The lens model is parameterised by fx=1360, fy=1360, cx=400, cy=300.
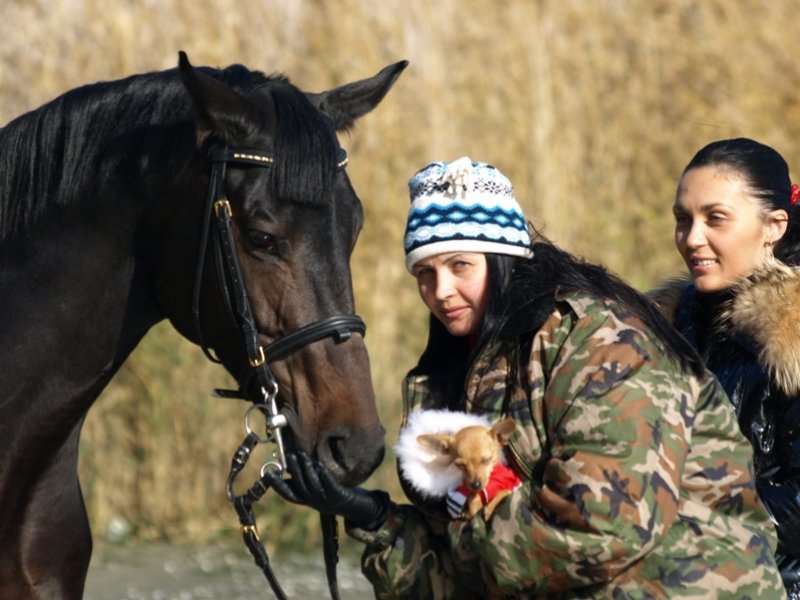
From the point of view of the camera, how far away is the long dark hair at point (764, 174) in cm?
352

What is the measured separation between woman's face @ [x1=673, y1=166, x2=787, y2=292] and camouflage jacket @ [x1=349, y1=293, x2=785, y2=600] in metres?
0.64

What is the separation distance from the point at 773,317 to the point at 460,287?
842 millimetres

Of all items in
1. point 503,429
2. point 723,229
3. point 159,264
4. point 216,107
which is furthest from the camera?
point 723,229

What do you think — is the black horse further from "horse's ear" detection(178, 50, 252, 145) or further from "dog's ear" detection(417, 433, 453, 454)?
"dog's ear" detection(417, 433, 453, 454)

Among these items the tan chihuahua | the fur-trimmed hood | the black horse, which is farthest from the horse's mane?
the fur-trimmed hood

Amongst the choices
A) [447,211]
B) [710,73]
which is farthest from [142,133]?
[710,73]

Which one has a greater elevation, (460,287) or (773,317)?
→ (460,287)

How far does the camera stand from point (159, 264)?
3297mm

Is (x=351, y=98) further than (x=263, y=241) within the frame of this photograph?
Yes

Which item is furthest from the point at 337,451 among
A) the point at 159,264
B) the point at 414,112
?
the point at 414,112

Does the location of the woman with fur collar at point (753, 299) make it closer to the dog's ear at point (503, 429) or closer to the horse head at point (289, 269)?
the dog's ear at point (503, 429)

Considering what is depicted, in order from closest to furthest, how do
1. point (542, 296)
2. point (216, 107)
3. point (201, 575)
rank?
point (542, 296) < point (216, 107) < point (201, 575)

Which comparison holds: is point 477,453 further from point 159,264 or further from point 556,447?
Result: point 159,264

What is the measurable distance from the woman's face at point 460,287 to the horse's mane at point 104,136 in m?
0.42
